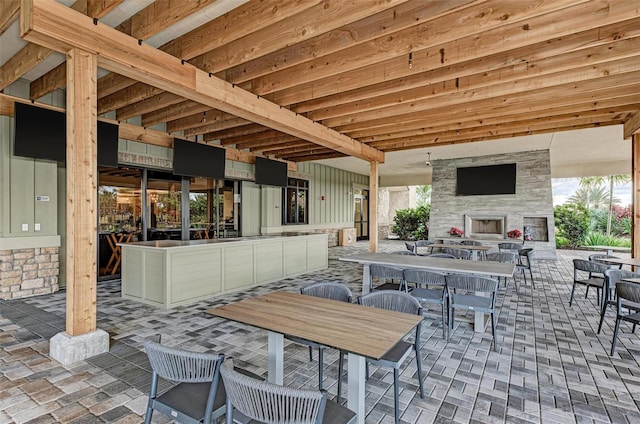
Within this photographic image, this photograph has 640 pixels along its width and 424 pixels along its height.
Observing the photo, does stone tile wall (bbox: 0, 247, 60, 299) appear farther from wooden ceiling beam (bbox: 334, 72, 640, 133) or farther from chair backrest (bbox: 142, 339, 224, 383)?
wooden ceiling beam (bbox: 334, 72, 640, 133)

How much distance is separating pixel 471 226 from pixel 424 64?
8.43 m

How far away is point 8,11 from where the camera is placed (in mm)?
3137

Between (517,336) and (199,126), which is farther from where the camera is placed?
(199,126)

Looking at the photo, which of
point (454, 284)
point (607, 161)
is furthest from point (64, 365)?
point (607, 161)

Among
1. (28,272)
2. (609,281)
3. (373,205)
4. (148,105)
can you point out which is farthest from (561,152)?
(28,272)

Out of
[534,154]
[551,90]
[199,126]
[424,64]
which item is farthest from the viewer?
[534,154]

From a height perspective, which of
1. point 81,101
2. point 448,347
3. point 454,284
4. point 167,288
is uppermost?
point 81,101

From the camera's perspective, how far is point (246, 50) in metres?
3.55

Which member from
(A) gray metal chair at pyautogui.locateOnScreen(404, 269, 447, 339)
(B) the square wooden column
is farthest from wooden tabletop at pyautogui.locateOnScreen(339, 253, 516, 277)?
(B) the square wooden column

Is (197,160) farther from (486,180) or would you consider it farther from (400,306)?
(486,180)

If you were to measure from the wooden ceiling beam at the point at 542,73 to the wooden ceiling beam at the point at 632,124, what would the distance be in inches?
81.6

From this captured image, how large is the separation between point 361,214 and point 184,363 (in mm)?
14321

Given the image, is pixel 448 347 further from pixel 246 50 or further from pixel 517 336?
pixel 246 50

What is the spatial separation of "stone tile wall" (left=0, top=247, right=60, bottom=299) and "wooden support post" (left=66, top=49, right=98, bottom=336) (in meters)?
3.10
